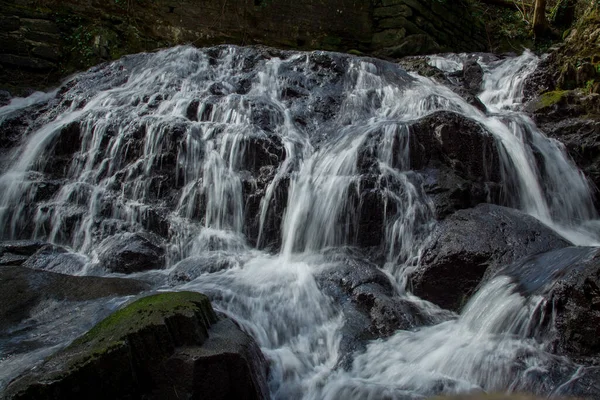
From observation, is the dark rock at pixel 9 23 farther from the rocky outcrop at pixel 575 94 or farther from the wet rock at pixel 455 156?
the rocky outcrop at pixel 575 94

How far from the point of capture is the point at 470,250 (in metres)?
4.99

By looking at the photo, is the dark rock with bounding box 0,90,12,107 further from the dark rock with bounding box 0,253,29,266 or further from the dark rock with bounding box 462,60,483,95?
the dark rock with bounding box 462,60,483,95

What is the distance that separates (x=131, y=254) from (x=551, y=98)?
6791mm

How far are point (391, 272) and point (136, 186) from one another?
11.3 ft

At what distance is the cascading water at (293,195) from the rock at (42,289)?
2.08ft

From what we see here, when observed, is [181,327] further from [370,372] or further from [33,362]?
[370,372]

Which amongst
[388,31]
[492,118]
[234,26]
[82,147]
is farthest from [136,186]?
[388,31]

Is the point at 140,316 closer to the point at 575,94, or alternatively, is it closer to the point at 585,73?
the point at 575,94

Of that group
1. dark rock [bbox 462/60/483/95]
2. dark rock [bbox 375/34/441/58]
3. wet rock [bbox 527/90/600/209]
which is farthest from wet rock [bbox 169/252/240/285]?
dark rock [bbox 375/34/441/58]

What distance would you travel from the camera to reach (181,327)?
313 centimetres

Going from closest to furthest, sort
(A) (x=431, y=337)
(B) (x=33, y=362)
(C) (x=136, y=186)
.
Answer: (B) (x=33, y=362), (A) (x=431, y=337), (C) (x=136, y=186)

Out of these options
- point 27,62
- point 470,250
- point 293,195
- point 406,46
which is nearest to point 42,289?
point 293,195

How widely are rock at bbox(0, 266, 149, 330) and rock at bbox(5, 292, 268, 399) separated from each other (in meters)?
1.04

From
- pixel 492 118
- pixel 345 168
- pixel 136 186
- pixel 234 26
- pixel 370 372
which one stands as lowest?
pixel 370 372
